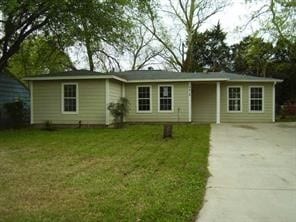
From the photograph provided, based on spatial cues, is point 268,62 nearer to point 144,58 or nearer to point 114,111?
point 144,58

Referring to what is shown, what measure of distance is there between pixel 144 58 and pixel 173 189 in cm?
3940

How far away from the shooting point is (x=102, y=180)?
330 inches

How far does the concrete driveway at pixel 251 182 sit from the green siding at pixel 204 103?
1031cm

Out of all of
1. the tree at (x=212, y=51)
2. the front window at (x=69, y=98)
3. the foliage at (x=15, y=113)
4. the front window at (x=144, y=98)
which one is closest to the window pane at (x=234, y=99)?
the front window at (x=144, y=98)

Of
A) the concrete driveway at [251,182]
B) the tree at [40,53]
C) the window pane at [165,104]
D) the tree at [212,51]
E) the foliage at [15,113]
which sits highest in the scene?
the tree at [212,51]

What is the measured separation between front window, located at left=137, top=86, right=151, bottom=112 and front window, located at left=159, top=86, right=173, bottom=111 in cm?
67

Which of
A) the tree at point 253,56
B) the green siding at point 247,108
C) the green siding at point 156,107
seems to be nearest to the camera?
the green siding at point 156,107

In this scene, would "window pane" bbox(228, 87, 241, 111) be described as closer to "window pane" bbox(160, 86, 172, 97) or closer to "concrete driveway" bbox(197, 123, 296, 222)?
"window pane" bbox(160, 86, 172, 97)

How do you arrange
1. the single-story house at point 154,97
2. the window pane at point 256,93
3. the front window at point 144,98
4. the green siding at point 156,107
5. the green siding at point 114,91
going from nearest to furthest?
1. the single-story house at point 154,97
2. the green siding at point 114,91
3. the green siding at point 156,107
4. the front window at point 144,98
5. the window pane at point 256,93

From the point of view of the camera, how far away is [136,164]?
34.0 feet

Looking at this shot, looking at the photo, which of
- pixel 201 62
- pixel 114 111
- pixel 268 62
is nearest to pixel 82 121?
pixel 114 111

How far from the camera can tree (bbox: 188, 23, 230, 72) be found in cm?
4628

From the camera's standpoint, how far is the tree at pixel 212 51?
46275mm

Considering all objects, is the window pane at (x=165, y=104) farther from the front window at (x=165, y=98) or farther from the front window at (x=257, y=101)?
the front window at (x=257, y=101)
